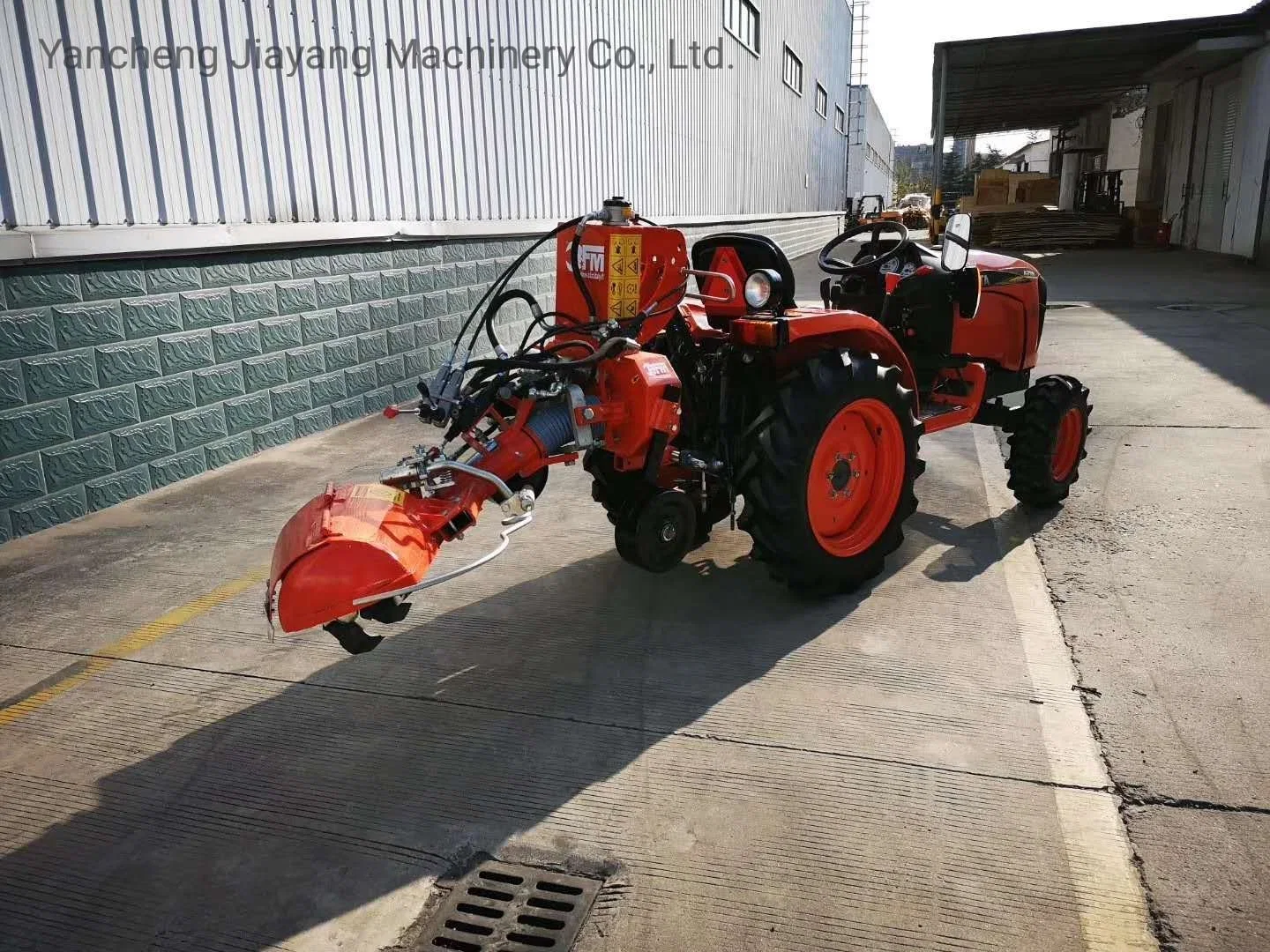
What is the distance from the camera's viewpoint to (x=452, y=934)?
6.50ft

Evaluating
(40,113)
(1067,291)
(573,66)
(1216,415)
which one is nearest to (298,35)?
(40,113)

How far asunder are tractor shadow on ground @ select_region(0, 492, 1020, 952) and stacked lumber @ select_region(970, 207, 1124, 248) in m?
20.3

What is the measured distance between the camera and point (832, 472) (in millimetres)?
3557

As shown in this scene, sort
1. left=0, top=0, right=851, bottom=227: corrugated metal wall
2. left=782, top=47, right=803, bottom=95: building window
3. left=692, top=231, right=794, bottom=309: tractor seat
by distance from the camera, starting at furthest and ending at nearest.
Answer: left=782, top=47, right=803, bottom=95: building window, left=0, top=0, right=851, bottom=227: corrugated metal wall, left=692, top=231, right=794, bottom=309: tractor seat

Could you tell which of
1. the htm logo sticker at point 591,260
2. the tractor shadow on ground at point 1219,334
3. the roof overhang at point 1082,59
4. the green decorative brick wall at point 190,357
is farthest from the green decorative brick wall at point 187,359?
the roof overhang at point 1082,59

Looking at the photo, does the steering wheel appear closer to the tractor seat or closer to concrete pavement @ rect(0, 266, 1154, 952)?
the tractor seat

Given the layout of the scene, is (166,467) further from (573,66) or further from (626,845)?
(573,66)

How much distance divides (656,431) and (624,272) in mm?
575

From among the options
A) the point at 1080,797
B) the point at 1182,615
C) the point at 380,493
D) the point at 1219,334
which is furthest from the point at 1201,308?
the point at 380,493

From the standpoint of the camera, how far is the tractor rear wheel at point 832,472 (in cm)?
323

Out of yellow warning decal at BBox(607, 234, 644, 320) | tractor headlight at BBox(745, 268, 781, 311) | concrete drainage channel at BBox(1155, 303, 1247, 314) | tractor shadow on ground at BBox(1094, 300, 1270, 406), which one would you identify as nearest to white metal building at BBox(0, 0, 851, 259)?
yellow warning decal at BBox(607, 234, 644, 320)

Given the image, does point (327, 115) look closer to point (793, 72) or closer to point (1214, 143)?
point (793, 72)

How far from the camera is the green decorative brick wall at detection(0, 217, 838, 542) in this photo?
13.9 ft

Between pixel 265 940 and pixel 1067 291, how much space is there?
44.8 ft
